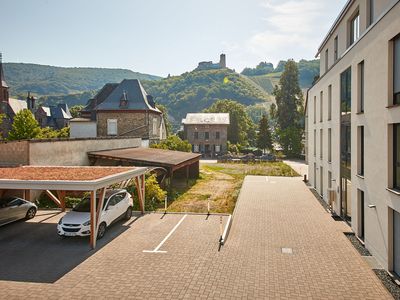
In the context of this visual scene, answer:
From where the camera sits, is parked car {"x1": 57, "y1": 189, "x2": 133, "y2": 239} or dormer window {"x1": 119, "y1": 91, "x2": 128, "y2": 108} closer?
parked car {"x1": 57, "y1": 189, "x2": 133, "y2": 239}

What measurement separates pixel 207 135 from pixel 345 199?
1767 inches

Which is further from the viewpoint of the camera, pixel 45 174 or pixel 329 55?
pixel 329 55

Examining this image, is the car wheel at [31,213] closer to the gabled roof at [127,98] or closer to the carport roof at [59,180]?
the carport roof at [59,180]

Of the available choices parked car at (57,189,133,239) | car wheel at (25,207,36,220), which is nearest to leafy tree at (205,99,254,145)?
parked car at (57,189,133,239)

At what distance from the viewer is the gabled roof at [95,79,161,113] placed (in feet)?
123

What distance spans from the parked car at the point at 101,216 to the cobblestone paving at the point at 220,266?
2.45 feet

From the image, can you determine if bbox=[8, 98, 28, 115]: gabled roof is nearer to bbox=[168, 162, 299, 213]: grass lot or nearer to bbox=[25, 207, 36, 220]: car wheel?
bbox=[168, 162, 299, 213]: grass lot

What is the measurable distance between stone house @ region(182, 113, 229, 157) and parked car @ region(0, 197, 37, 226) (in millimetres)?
44380

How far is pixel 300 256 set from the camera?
10.9 meters

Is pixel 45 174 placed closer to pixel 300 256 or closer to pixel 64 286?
pixel 64 286

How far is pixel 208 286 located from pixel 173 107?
17240cm

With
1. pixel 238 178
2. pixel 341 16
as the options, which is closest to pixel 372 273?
pixel 341 16

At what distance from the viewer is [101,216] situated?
12633 mm

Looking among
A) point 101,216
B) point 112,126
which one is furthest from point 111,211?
point 112,126
